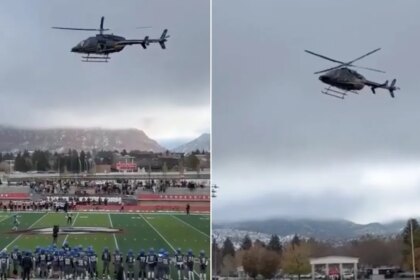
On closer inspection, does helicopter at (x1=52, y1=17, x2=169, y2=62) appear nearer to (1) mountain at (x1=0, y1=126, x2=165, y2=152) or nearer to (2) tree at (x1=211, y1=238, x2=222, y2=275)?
(1) mountain at (x1=0, y1=126, x2=165, y2=152)

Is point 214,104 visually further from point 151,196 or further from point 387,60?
point 387,60

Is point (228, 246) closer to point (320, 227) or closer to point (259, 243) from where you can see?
point (259, 243)

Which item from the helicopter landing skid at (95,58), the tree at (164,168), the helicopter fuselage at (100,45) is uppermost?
the helicopter fuselage at (100,45)

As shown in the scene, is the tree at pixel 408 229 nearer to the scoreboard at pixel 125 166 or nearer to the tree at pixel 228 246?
the tree at pixel 228 246

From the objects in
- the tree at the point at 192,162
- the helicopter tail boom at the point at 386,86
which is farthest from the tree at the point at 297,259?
the helicopter tail boom at the point at 386,86

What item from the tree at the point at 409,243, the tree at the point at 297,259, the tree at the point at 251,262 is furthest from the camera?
the tree at the point at 251,262

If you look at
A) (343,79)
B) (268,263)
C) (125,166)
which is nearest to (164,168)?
(125,166)

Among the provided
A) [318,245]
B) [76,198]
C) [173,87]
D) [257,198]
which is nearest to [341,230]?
[318,245]
